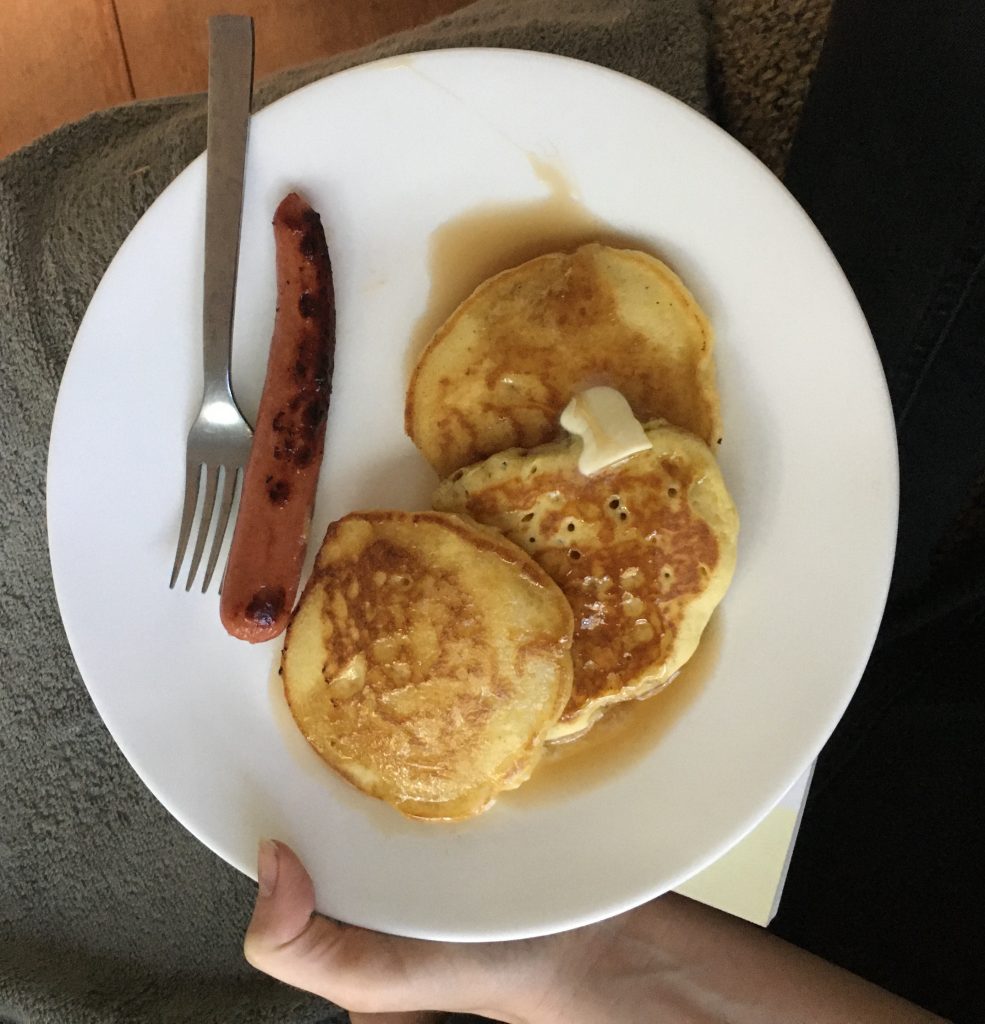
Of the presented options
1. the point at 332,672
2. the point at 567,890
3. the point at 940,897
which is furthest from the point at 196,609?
the point at 940,897

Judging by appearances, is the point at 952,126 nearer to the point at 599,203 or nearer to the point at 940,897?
the point at 599,203

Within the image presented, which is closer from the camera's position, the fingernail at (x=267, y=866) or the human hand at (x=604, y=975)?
the fingernail at (x=267, y=866)

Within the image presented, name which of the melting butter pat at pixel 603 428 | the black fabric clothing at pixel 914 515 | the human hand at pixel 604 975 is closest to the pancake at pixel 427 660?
the melting butter pat at pixel 603 428

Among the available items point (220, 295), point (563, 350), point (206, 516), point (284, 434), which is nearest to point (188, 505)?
point (206, 516)

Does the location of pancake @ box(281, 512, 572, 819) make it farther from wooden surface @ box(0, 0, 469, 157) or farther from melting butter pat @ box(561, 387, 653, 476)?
wooden surface @ box(0, 0, 469, 157)

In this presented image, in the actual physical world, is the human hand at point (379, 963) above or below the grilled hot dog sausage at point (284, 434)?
below

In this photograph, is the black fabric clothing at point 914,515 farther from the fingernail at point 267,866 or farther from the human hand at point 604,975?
the fingernail at point 267,866

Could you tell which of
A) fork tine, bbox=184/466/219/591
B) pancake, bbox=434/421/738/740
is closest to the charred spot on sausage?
fork tine, bbox=184/466/219/591
